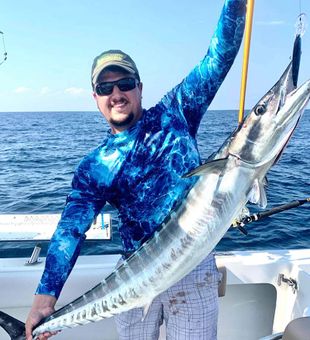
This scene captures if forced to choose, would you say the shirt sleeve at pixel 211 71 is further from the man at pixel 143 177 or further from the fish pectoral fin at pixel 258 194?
the fish pectoral fin at pixel 258 194

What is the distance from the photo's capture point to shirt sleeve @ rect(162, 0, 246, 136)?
258 centimetres

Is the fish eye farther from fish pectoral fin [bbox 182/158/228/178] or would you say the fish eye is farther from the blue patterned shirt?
the blue patterned shirt

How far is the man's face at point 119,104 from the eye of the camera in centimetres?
280

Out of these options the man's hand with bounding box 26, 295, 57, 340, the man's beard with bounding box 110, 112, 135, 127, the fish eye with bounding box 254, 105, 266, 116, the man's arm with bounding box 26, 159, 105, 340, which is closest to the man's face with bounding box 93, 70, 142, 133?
the man's beard with bounding box 110, 112, 135, 127

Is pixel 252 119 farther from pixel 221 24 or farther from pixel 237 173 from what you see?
pixel 221 24

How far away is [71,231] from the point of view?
2.87 meters

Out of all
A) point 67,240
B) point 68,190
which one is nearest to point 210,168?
point 67,240

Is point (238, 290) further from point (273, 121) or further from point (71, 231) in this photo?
point (273, 121)

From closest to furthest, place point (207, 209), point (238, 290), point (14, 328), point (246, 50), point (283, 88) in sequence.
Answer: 1. point (283, 88)
2. point (207, 209)
3. point (14, 328)
4. point (246, 50)
5. point (238, 290)

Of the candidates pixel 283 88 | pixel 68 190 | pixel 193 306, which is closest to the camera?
pixel 283 88

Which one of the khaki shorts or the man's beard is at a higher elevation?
the man's beard

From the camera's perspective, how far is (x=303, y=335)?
244 cm

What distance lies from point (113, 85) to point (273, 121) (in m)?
1.24

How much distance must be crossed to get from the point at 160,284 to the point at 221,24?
5.74ft
